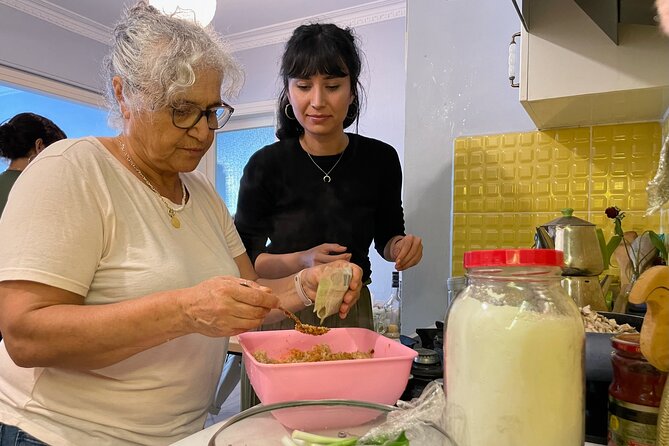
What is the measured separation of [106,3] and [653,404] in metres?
3.97

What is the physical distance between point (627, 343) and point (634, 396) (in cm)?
6

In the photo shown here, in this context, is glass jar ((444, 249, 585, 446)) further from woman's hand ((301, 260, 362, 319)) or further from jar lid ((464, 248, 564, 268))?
woman's hand ((301, 260, 362, 319))

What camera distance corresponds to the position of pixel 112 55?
1.00 meters

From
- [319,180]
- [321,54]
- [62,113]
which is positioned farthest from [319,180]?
[62,113]

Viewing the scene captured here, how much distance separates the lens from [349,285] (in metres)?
1.09

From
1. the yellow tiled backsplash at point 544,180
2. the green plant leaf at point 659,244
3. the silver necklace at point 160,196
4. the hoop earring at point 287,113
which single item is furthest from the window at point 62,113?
the green plant leaf at point 659,244

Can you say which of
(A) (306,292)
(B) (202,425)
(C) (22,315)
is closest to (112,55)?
(C) (22,315)

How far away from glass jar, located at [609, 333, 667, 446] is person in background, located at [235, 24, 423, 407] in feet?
3.15

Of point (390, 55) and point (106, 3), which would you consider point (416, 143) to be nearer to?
point (390, 55)

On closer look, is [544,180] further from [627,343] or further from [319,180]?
[627,343]

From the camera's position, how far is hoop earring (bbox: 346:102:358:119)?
170 cm

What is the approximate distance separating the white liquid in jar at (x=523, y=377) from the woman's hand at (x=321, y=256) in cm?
81

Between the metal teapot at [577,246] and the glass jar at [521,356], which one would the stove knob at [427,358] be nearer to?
the metal teapot at [577,246]

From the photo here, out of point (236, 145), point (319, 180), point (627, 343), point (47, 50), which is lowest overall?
point (627, 343)
